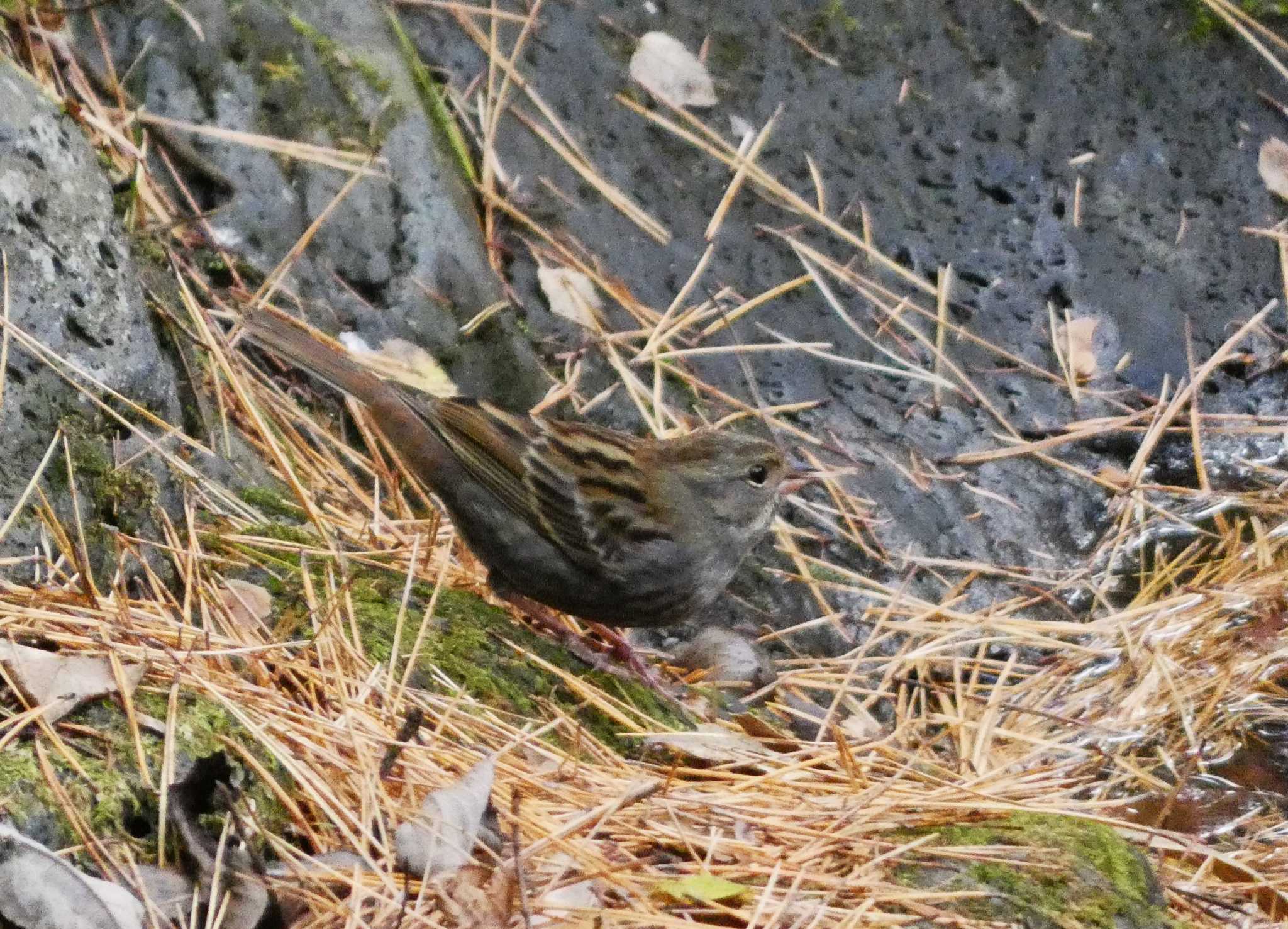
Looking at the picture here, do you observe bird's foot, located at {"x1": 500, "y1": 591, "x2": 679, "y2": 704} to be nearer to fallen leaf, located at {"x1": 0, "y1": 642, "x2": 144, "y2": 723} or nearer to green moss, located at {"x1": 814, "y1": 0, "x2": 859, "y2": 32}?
fallen leaf, located at {"x1": 0, "y1": 642, "x2": 144, "y2": 723}

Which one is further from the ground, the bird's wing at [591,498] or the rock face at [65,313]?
the rock face at [65,313]

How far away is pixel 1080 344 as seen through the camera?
555 centimetres

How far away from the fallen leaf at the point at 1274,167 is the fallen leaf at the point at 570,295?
291cm

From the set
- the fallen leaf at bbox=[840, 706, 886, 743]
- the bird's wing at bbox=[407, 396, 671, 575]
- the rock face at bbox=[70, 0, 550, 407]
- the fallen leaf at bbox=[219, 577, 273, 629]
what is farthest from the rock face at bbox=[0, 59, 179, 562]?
the fallen leaf at bbox=[840, 706, 886, 743]

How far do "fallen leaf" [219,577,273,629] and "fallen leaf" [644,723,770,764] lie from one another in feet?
2.94

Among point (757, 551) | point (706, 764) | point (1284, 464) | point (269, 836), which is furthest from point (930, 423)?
point (269, 836)

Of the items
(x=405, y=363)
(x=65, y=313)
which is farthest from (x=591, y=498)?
(x=65, y=313)

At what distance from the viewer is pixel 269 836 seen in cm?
238

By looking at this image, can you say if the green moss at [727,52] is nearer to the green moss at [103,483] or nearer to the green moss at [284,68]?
the green moss at [284,68]

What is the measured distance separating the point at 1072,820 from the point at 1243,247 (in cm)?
370

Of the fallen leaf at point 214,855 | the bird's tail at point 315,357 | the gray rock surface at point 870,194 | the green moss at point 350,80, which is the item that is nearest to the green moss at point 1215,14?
the gray rock surface at point 870,194

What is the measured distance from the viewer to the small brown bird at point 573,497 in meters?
4.23

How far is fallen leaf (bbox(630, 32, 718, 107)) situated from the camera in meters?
5.77

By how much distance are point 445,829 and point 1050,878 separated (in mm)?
1112
